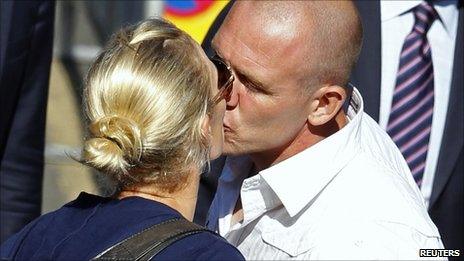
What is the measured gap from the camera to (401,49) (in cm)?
317

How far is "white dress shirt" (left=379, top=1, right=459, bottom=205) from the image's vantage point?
312 centimetres

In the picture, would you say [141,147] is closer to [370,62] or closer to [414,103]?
[370,62]

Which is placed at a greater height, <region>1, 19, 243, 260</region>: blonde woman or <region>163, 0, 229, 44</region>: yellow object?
<region>1, 19, 243, 260</region>: blonde woman

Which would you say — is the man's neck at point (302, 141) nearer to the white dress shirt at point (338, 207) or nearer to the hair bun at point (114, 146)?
the white dress shirt at point (338, 207)

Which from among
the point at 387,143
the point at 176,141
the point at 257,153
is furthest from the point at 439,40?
the point at 176,141

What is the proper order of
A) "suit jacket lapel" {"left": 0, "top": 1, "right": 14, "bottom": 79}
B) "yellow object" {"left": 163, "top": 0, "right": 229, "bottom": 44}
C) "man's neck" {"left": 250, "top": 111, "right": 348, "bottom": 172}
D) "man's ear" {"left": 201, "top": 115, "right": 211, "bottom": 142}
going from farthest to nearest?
"yellow object" {"left": 163, "top": 0, "right": 229, "bottom": 44} < "suit jacket lapel" {"left": 0, "top": 1, "right": 14, "bottom": 79} < "man's neck" {"left": 250, "top": 111, "right": 348, "bottom": 172} < "man's ear" {"left": 201, "top": 115, "right": 211, "bottom": 142}

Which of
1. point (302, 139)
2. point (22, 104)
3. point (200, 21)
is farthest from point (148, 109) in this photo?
point (200, 21)

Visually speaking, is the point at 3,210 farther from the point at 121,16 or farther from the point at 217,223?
the point at 121,16

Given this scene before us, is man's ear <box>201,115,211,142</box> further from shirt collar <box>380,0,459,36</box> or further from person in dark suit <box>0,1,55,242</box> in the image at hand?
person in dark suit <box>0,1,55,242</box>

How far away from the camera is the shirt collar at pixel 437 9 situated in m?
3.19

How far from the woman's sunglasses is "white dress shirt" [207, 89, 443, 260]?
0.73ft

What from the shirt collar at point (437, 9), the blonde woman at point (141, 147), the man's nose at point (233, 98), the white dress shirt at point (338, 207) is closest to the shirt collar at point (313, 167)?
the white dress shirt at point (338, 207)

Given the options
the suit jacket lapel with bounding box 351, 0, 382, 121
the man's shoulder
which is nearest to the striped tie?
the suit jacket lapel with bounding box 351, 0, 382, 121

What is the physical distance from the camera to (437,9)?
10.5 feet
